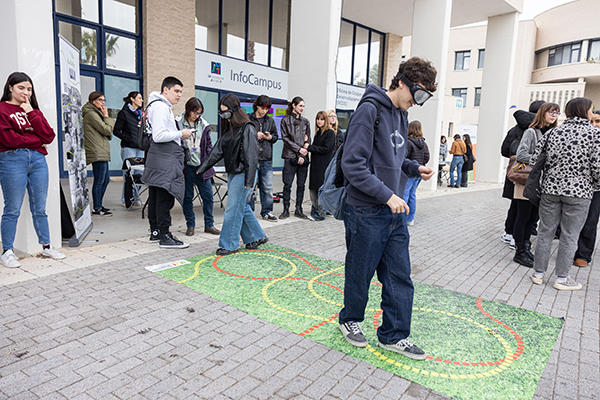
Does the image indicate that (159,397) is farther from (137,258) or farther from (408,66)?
(137,258)

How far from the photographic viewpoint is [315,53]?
9.45 meters

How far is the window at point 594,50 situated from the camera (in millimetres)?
41250

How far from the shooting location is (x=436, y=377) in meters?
2.74

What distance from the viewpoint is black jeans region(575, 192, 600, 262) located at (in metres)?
5.31

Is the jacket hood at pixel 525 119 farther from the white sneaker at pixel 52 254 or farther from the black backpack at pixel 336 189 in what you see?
the white sneaker at pixel 52 254

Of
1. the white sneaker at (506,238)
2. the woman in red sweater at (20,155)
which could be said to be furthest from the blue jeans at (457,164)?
the woman in red sweater at (20,155)

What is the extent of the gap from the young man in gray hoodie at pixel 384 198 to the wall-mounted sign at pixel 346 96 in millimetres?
16506

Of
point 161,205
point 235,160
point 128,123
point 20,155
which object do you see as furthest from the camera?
point 128,123

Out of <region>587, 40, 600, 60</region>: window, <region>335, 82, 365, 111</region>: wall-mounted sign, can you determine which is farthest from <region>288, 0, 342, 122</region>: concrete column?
<region>587, 40, 600, 60</region>: window

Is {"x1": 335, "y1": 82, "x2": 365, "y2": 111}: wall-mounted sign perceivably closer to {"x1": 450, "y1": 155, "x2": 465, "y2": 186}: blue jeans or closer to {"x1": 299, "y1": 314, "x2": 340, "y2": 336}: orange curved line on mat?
{"x1": 450, "y1": 155, "x2": 465, "y2": 186}: blue jeans

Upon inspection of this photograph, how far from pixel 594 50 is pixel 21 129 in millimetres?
50601

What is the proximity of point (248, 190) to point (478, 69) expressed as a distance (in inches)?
1727

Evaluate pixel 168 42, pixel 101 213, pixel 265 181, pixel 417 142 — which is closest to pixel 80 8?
pixel 168 42

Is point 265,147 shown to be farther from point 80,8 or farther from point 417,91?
point 80,8
